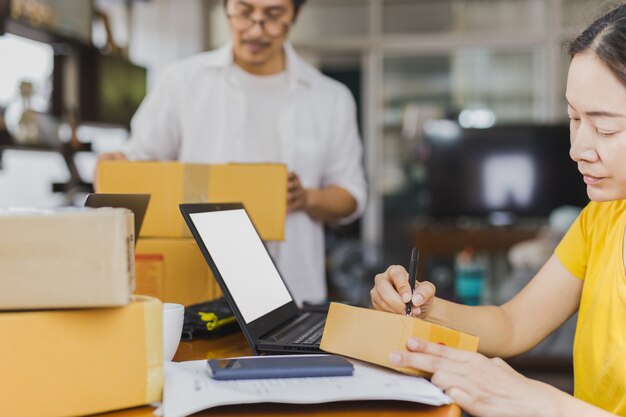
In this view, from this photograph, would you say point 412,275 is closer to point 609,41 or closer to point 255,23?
point 609,41

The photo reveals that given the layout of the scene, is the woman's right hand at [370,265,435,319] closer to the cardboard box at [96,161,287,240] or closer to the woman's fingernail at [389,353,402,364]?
the woman's fingernail at [389,353,402,364]

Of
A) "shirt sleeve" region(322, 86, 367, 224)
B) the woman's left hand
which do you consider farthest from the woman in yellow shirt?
"shirt sleeve" region(322, 86, 367, 224)

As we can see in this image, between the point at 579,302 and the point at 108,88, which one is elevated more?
the point at 108,88

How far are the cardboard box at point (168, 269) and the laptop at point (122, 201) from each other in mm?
238

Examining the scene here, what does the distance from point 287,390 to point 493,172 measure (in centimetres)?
494

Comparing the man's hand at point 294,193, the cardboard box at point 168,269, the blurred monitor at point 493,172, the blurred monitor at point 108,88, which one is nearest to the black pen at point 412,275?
the cardboard box at point 168,269

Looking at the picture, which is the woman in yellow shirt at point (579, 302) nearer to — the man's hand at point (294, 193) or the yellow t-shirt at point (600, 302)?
the yellow t-shirt at point (600, 302)

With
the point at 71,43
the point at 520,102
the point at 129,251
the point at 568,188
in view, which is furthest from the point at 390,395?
the point at 520,102

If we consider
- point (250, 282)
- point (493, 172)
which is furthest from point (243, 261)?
point (493, 172)

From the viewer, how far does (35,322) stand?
80 cm

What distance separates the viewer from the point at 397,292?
1130 mm

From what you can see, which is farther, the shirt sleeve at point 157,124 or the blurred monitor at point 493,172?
the blurred monitor at point 493,172

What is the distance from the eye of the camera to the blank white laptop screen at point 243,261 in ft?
3.72

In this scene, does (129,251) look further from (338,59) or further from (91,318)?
(338,59)
